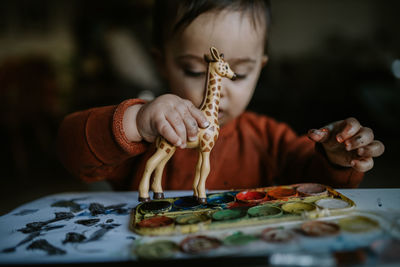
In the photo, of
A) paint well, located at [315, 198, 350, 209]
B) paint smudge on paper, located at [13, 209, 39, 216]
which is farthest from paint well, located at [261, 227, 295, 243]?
paint smudge on paper, located at [13, 209, 39, 216]

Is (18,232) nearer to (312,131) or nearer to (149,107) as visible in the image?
(149,107)

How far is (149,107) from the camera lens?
0.51 m

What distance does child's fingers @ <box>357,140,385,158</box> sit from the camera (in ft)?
1.76

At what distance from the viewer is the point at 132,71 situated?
2328mm

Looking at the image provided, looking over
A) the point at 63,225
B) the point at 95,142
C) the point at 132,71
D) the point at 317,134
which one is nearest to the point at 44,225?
the point at 63,225

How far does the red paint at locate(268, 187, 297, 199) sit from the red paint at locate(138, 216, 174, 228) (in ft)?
0.65

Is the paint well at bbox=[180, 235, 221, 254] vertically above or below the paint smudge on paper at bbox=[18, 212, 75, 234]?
above

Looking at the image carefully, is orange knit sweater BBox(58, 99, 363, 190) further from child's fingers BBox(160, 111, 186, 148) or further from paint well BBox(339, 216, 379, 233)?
paint well BBox(339, 216, 379, 233)

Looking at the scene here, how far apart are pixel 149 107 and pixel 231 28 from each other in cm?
25

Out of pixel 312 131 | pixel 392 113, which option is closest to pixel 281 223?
pixel 312 131

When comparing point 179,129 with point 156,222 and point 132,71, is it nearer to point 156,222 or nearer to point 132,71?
point 156,222

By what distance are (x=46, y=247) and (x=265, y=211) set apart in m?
0.31

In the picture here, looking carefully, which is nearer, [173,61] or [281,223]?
[281,223]

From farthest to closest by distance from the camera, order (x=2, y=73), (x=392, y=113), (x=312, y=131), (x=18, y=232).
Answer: (x=2, y=73), (x=392, y=113), (x=312, y=131), (x=18, y=232)
